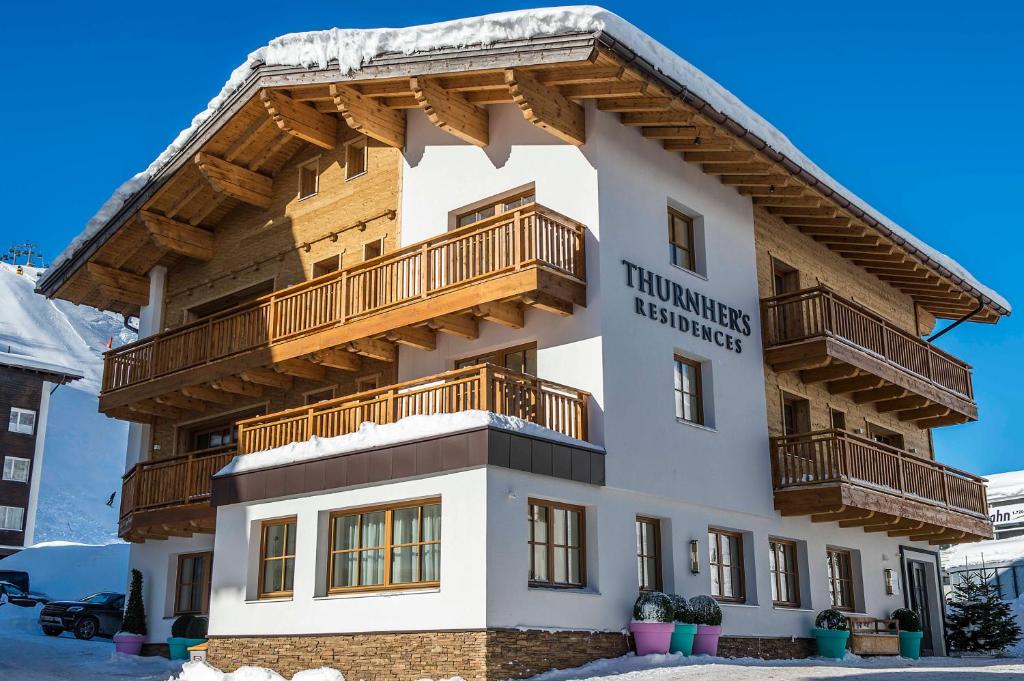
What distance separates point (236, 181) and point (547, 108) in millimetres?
9235

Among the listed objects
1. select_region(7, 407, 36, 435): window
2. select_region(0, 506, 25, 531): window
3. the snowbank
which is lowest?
the snowbank

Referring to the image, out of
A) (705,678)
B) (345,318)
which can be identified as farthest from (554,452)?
(345,318)

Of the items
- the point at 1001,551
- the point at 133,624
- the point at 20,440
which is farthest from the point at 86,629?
the point at 1001,551

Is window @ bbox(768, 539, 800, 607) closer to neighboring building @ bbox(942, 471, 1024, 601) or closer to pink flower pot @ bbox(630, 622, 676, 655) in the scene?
pink flower pot @ bbox(630, 622, 676, 655)

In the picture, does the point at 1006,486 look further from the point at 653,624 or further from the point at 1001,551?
the point at 653,624

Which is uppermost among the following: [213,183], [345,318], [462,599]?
[213,183]

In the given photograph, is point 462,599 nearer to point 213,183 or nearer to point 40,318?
point 213,183

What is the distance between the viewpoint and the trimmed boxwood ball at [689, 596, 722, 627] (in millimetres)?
Answer: 17516

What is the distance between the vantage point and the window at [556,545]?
16.3 metres

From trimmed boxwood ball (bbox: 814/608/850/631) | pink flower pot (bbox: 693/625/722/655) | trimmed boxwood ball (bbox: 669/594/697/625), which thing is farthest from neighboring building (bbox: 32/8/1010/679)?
pink flower pot (bbox: 693/625/722/655)

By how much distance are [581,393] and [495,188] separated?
4540mm

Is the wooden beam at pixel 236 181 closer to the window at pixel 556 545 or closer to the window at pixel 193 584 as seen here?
the window at pixel 193 584

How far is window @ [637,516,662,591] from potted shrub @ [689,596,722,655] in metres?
0.74

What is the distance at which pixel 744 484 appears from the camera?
20.3 meters
